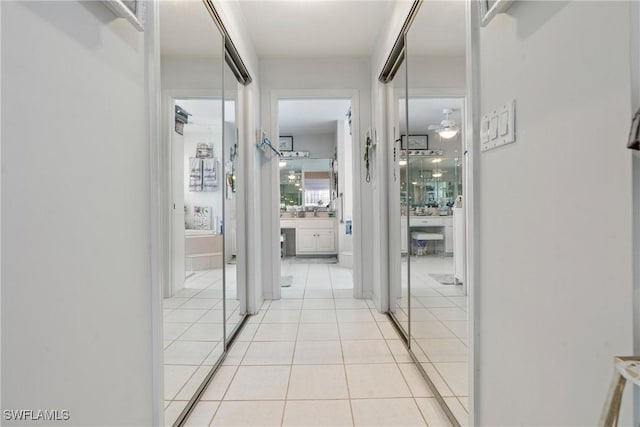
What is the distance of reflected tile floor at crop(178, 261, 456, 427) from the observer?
1369 mm

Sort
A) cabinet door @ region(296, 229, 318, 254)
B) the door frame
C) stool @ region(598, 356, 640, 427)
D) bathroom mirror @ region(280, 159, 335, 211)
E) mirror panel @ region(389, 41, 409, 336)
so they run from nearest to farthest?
stool @ region(598, 356, 640, 427) → mirror panel @ region(389, 41, 409, 336) → the door frame → cabinet door @ region(296, 229, 318, 254) → bathroom mirror @ region(280, 159, 335, 211)

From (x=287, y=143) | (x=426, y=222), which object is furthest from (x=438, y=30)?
(x=287, y=143)

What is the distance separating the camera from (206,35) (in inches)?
66.6

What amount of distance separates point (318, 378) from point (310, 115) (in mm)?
4484

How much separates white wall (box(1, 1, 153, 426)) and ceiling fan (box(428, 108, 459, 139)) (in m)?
1.34

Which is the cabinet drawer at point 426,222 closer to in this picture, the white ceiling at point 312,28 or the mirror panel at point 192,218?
the white ceiling at point 312,28

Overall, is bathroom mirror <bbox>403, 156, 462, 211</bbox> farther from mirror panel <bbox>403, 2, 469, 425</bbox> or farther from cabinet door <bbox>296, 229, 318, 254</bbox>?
cabinet door <bbox>296, 229, 318, 254</bbox>

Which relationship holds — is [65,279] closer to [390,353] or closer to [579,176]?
[579,176]

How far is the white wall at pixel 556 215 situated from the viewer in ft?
1.85

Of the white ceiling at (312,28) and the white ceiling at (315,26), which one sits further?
the white ceiling at (315,26)

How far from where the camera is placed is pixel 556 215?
705 mm

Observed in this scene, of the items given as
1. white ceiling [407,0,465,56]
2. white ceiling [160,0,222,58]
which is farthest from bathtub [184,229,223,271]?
white ceiling [407,0,465,56]

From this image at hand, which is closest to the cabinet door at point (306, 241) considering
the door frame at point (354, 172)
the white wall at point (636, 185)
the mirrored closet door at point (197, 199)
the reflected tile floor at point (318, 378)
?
the door frame at point (354, 172)

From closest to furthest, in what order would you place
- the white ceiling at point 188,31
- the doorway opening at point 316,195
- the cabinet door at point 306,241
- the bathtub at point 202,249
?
the white ceiling at point 188,31 < the bathtub at point 202,249 < the doorway opening at point 316,195 < the cabinet door at point 306,241
